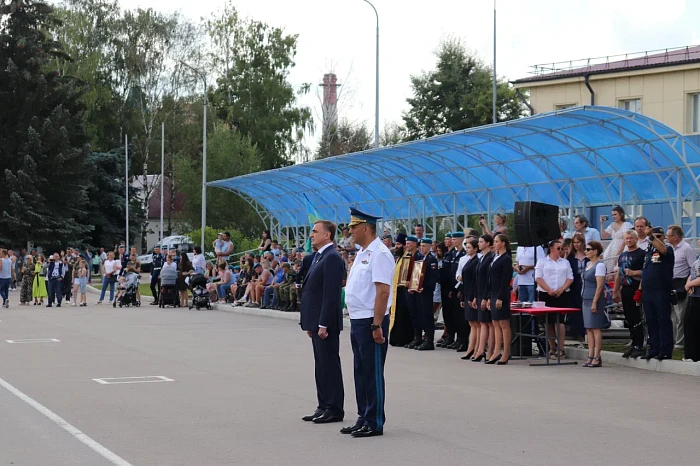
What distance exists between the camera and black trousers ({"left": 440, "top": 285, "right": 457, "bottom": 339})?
1897 centimetres

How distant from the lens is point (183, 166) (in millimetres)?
71062

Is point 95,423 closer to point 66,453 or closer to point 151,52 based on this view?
point 66,453

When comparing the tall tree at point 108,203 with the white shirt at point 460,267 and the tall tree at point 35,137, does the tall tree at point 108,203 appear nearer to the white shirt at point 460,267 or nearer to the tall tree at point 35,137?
the tall tree at point 35,137

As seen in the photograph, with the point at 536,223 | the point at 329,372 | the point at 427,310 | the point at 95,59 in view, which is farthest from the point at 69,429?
the point at 95,59

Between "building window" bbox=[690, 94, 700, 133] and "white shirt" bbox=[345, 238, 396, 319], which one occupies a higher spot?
"building window" bbox=[690, 94, 700, 133]

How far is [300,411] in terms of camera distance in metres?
11.0

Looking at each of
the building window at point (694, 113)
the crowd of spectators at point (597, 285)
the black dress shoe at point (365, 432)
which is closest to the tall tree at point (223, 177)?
the building window at point (694, 113)

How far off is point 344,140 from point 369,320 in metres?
70.1

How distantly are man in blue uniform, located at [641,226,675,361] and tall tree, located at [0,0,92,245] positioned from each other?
153 feet

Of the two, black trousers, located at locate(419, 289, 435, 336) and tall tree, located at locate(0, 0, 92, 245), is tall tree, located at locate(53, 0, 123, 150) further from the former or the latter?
black trousers, located at locate(419, 289, 435, 336)

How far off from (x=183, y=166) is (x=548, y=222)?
2180 inches

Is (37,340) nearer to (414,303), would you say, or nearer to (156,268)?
(414,303)

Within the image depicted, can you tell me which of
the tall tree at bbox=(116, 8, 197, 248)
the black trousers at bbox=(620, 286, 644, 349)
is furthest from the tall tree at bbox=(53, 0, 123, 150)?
the black trousers at bbox=(620, 286, 644, 349)

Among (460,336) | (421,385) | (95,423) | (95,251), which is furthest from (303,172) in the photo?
(95,251)
